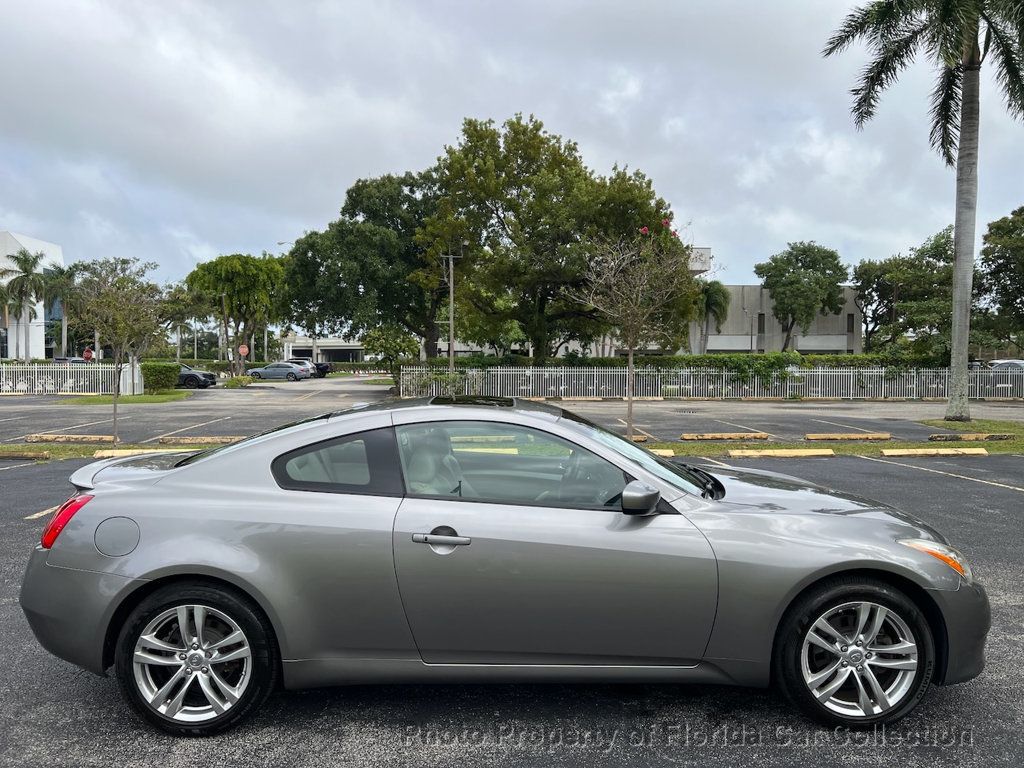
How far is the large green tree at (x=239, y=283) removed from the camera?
55.0 metres

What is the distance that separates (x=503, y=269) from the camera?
28.7 meters

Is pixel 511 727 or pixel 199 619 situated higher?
pixel 199 619

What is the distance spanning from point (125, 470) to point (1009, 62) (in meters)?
21.7

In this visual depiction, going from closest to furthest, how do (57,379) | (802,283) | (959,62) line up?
(959,62), (57,379), (802,283)

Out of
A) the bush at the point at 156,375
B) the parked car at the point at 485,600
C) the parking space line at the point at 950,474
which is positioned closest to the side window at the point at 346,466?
the parked car at the point at 485,600

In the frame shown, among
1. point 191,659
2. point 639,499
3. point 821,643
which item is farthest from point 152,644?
point 821,643

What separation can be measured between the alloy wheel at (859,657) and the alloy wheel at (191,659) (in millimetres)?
2507

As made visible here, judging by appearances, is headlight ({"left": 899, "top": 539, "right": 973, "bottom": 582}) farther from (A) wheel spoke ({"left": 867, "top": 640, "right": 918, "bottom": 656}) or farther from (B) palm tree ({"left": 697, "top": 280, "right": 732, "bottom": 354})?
(B) palm tree ({"left": 697, "top": 280, "right": 732, "bottom": 354})

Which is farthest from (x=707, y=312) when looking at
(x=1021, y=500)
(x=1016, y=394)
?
(x=1021, y=500)

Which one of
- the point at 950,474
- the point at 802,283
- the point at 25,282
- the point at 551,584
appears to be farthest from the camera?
the point at 25,282

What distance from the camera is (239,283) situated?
5550cm

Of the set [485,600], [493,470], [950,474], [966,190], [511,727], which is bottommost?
[511,727]

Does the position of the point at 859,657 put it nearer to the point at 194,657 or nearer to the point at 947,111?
the point at 194,657

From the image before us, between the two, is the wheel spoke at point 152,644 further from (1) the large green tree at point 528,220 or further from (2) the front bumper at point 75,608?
(1) the large green tree at point 528,220
